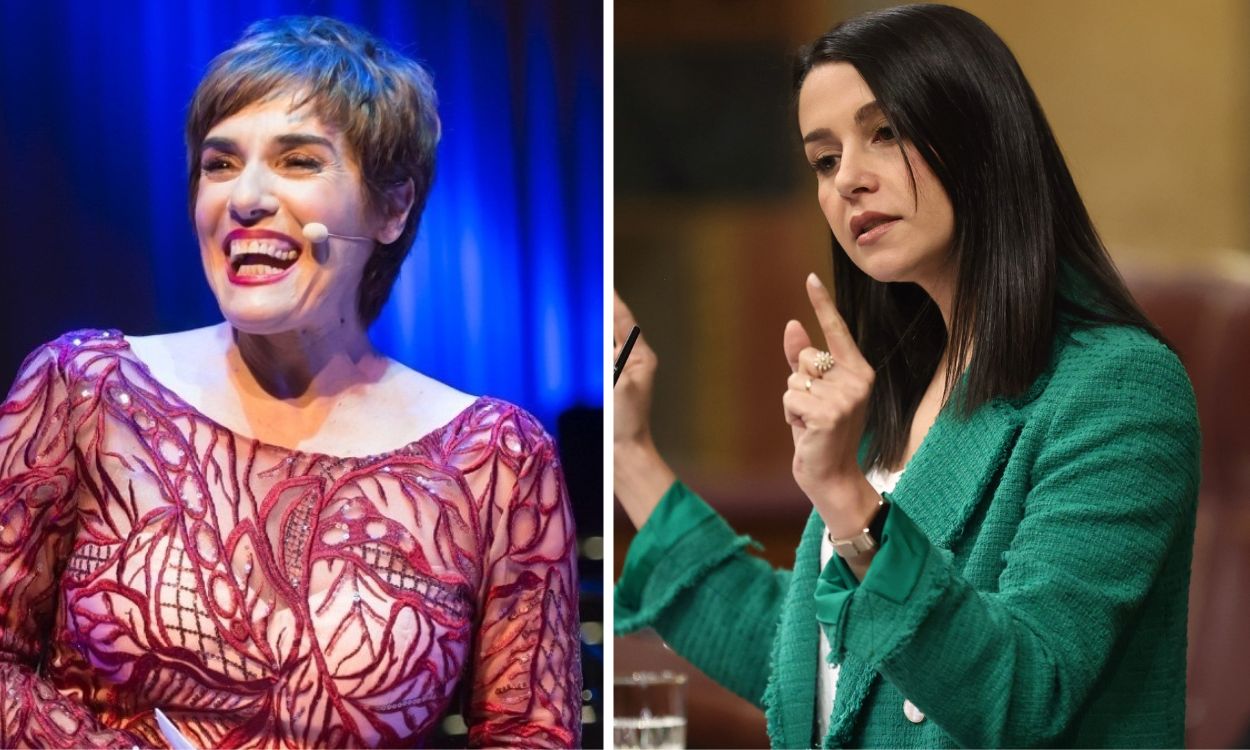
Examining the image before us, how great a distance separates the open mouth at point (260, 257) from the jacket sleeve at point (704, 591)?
0.52 metres

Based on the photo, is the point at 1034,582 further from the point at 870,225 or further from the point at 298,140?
the point at 298,140

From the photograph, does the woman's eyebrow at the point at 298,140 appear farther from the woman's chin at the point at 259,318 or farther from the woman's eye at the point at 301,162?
the woman's chin at the point at 259,318

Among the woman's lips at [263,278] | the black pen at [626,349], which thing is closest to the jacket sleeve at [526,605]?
the black pen at [626,349]

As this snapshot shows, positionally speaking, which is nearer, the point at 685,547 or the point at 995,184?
the point at 995,184

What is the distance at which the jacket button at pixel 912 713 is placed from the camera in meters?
1.34

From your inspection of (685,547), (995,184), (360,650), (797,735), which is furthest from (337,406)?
(995,184)

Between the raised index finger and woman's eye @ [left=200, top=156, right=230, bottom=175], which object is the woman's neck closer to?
woman's eye @ [left=200, top=156, right=230, bottom=175]

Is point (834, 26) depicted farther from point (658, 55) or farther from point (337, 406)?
point (337, 406)

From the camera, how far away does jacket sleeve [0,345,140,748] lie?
1.38 m

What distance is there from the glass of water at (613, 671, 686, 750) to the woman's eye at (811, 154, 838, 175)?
2.28 feet

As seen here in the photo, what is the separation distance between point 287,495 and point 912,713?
635mm

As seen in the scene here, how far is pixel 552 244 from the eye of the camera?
1.49 meters

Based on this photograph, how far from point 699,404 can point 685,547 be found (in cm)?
19

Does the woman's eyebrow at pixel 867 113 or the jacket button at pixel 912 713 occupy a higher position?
the woman's eyebrow at pixel 867 113
